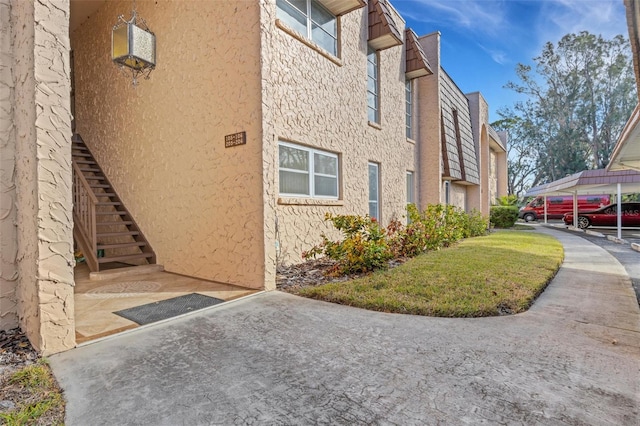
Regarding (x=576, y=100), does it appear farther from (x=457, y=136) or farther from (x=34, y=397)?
(x=34, y=397)

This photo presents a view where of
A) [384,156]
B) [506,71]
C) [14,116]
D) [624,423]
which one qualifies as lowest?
[624,423]

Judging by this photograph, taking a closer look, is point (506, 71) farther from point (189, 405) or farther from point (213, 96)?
point (189, 405)

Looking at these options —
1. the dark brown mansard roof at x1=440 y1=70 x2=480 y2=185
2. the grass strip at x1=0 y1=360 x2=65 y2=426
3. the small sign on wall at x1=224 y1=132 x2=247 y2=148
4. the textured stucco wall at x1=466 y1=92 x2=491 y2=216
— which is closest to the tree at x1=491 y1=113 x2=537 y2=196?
the textured stucco wall at x1=466 y1=92 x2=491 y2=216

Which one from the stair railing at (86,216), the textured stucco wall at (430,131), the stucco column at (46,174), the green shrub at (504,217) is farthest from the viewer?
the green shrub at (504,217)

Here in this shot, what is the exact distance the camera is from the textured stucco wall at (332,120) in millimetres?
6086

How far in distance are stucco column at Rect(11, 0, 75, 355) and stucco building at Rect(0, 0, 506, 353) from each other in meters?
0.01

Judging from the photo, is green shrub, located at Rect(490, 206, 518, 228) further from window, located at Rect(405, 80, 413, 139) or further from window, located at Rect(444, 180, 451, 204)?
window, located at Rect(405, 80, 413, 139)

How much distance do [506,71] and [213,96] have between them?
134 feet

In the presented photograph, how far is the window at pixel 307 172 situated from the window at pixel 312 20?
8.43 feet

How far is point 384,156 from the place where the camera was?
379 inches

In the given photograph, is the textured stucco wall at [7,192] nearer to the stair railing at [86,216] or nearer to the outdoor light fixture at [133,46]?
the outdoor light fixture at [133,46]

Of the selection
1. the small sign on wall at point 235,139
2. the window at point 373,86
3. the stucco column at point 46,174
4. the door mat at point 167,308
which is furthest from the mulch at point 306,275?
the window at point 373,86

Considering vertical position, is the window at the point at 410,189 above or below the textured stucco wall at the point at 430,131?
below

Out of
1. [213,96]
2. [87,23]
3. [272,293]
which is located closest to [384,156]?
[213,96]
